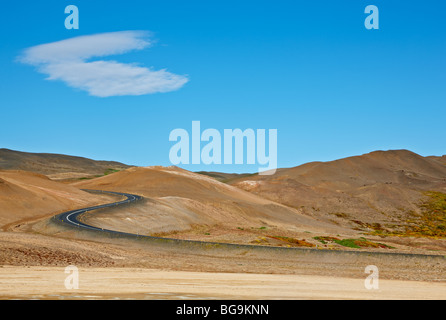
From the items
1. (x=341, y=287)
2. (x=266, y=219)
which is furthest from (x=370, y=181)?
(x=341, y=287)

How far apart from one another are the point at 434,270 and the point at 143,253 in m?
19.1

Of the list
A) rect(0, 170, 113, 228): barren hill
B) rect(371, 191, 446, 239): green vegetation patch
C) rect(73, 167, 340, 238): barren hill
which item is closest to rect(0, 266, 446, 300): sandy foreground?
rect(73, 167, 340, 238): barren hill

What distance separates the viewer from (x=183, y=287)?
22062mm

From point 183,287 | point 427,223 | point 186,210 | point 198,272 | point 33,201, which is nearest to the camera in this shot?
point 183,287

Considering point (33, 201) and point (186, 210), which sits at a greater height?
point (33, 201)

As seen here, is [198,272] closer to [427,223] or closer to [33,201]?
[33,201]

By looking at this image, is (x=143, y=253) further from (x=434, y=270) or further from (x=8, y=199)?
(x=8, y=199)

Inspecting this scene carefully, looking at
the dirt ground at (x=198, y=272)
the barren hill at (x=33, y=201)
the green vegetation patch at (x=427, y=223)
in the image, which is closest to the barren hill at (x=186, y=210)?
the barren hill at (x=33, y=201)

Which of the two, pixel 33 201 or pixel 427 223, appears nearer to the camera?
pixel 33 201

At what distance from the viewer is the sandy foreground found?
1903 centimetres

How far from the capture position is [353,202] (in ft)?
430

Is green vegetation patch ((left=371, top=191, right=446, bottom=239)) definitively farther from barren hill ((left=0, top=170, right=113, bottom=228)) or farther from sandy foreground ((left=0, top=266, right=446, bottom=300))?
sandy foreground ((left=0, top=266, right=446, bottom=300))

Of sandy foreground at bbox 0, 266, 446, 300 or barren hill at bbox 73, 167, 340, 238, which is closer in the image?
sandy foreground at bbox 0, 266, 446, 300

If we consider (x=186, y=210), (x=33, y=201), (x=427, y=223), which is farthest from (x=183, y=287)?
(x=427, y=223)
